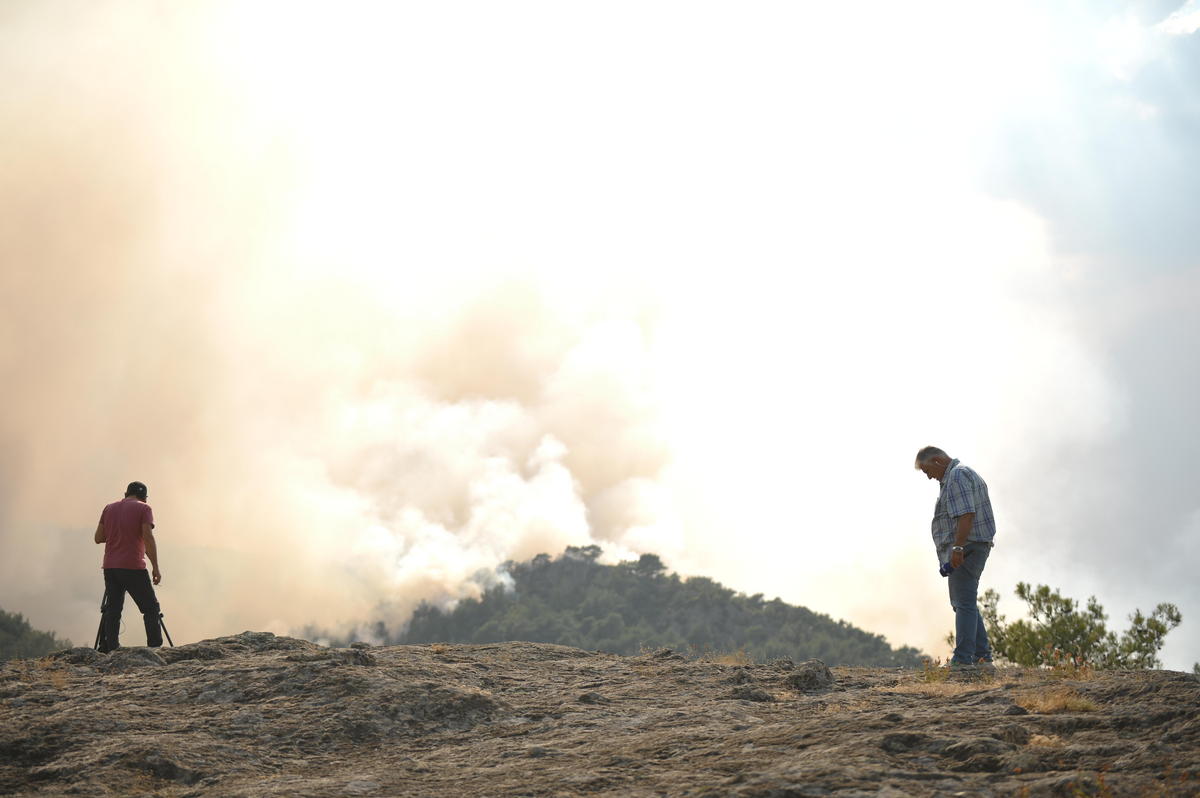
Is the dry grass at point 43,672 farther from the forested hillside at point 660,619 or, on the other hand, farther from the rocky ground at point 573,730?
the forested hillside at point 660,619

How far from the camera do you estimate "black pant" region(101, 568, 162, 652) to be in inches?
575

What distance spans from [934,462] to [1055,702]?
4.37 m

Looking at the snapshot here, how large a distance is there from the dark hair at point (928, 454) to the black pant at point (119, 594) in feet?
37.4

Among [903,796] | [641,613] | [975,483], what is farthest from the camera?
[641,613]

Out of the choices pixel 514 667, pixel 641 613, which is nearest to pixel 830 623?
pixel 641 613

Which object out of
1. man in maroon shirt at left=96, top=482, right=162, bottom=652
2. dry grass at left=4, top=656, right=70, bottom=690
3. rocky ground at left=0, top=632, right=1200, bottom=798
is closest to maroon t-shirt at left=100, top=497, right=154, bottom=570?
man in maroon shirt at left=96, top=482, right=162, bottom=652

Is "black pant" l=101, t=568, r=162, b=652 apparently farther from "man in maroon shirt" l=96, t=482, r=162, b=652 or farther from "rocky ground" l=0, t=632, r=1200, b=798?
"rocky ground" l=0, t=632, r=1200, b=798

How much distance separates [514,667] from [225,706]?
4317 millimetres

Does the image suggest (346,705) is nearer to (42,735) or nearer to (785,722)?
(42,735)

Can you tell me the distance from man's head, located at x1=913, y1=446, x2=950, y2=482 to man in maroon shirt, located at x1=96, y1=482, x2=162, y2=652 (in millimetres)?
11190

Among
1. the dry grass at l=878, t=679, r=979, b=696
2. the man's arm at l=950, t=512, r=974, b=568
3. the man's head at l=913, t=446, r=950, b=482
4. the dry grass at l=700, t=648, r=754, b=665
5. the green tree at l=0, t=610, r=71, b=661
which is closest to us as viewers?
the dry grass at l=878, t=679, r=979, b=696

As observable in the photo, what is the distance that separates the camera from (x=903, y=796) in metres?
6.27

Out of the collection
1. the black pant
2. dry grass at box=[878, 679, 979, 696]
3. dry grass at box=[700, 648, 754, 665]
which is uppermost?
the black pant

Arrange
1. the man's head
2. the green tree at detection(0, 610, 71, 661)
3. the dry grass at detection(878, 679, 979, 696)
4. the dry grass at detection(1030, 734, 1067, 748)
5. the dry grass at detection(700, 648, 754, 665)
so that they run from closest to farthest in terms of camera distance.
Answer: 1. the dry grass at detection(1030, 734, 1067, 748)
2. the dry grass at detection(878, 679, 979, 696)
3. the man's head
4. the dry grass at detection(700, 648, 754, 665)
5. the green tree at detection(0, 610, 71, 661)
